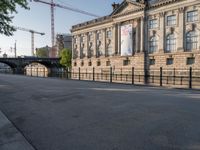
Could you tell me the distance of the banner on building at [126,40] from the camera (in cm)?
5066

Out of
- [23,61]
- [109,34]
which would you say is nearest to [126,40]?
[109,34]

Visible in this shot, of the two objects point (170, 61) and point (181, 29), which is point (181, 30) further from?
point (170, 61)

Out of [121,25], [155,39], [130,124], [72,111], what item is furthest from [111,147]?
[121,25]

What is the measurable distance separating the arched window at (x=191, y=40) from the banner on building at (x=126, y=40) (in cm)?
1249

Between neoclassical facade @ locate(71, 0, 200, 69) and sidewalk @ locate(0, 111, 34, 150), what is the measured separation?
36.6 meters

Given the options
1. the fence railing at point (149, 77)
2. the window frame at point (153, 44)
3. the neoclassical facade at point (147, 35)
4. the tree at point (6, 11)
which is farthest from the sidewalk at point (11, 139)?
the window frame at point (153, 44)

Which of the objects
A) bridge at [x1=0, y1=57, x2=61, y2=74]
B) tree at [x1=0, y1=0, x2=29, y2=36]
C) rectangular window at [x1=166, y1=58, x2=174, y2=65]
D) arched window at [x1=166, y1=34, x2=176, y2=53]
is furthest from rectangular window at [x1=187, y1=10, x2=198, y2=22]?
bridge at [x1=0, y1=57, x2=61, y2=74]

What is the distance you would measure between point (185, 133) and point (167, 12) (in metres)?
41.6

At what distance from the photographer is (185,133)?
543cm

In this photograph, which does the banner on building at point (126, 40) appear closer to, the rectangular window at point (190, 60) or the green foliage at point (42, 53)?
the rectangular window at point (190, 60)

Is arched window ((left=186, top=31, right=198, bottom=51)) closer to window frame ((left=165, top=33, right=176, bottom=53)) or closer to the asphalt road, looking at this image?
window frame ((left=165, top=33, right=176, bottom=53))

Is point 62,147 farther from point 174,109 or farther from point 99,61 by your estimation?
point 99,61

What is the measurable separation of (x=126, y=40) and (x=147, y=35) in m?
5.44

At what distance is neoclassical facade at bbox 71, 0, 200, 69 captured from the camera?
40488mm
